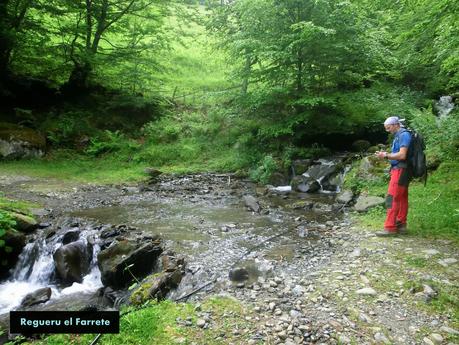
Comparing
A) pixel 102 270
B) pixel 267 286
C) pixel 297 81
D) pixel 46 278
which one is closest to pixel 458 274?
pixel 267 286

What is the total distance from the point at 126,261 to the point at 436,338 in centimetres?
515

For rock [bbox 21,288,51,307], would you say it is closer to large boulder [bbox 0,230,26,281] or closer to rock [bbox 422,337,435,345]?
large boulder [bbox 0,230,26,281]

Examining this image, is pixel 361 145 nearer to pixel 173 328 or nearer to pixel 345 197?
pixel 345 197

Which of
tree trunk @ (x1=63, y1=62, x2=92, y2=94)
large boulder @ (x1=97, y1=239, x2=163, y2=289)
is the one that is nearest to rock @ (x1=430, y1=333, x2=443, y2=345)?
large boulder @ (x1=97, y1=239, x2=163, y2=289)

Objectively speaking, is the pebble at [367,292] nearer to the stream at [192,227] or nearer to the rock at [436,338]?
the rock at [436,338]

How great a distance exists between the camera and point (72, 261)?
757 centimetres

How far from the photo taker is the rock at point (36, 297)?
6531 mm

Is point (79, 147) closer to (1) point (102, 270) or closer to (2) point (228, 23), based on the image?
(2) point (228, 23)

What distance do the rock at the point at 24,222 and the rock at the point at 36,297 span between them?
7.32ft

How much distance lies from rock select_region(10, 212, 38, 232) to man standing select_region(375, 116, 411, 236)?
798 cm

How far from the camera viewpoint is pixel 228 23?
20219 mm

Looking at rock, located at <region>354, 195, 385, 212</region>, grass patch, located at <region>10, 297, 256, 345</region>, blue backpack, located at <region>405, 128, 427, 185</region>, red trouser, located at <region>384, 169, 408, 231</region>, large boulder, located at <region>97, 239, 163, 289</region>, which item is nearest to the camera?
grass patch, located at <region>10, 297, 256, 345</region>

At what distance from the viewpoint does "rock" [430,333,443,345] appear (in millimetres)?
4167

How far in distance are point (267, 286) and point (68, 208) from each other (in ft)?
24.4
